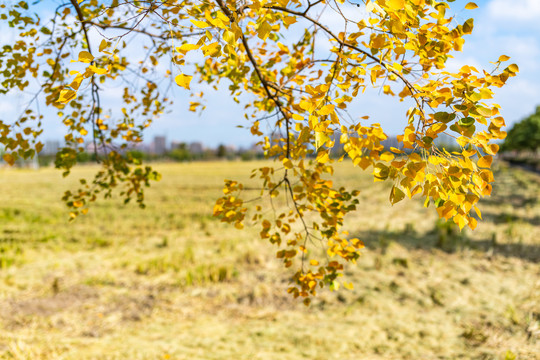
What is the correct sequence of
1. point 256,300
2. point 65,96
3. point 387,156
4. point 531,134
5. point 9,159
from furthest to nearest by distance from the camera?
1. point 531,134
2. point 256,300
3. point 9,159
4. point 387,156
5. point 65,96

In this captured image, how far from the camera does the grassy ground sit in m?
3.69

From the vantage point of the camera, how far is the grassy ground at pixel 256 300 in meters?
3.69

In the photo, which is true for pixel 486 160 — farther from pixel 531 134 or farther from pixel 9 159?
pixel 531 134

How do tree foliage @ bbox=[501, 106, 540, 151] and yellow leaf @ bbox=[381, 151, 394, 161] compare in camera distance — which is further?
tree foliage @ bbox=[501, 106, 540, 151]

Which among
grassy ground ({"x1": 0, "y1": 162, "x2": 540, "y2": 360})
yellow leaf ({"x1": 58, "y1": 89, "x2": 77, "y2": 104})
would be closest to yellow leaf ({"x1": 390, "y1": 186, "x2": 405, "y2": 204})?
yellow leaf ({"x1": 58, "y1": 89, "x2": 77, "y2": 104})

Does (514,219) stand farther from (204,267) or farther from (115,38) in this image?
(115,38)

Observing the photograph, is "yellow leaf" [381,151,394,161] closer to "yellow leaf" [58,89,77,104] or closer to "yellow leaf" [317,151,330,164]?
"yellow leaf" [317,151,330,164]

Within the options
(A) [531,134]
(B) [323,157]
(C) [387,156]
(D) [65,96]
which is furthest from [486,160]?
(A) [531,134]

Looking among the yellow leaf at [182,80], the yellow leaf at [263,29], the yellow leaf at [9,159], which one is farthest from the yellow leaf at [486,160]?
the yellow leaf at [9,159]

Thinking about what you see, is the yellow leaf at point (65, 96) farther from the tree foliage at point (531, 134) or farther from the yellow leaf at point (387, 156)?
the tree foliage at point (531, 134)

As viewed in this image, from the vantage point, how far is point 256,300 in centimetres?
486

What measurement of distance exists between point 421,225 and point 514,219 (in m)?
2.61

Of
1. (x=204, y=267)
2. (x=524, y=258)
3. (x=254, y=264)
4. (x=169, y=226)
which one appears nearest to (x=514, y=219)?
(x=524, y=258)

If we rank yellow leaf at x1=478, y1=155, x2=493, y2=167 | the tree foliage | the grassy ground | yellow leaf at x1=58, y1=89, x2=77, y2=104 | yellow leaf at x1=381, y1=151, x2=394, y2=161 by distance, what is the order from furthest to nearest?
1. the tree foliage
2. the grassy ground
3. yellow leaf at x1=381, y1=151, x2=394, y2=161
4. yellow leaf at x1=478, y1=155, x2=493, y2=167
5. yellow leaf at x1=58, y1=89, x2=77, y2=104
